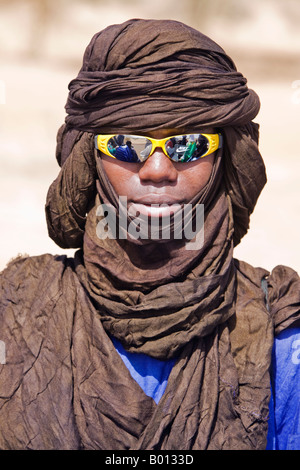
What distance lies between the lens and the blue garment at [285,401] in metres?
2.96

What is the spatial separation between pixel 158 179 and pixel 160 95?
27 centimetres

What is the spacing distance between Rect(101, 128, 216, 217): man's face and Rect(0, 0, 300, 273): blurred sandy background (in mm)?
4594

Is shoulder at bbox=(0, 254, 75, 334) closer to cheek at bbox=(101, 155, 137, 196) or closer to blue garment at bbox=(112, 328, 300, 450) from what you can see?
blue garment at bbox=(112, 328, 300, 450)

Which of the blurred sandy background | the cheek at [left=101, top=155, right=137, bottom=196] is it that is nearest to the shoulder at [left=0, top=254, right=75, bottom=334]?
the cheek at [left=101, top=155, right=137, bottom=196]

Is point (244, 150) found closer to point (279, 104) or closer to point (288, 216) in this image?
point (288, 216)

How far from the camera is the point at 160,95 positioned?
2840 millimetres

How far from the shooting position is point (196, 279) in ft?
9.46

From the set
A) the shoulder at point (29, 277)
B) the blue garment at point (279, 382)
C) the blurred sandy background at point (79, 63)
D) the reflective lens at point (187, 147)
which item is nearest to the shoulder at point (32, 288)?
the shoulder at point (29, 277)

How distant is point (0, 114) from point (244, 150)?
5.47 m

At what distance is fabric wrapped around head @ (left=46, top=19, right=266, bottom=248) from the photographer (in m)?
2.84

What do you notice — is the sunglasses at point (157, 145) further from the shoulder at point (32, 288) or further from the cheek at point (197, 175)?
the shoulder at point (32, 288)

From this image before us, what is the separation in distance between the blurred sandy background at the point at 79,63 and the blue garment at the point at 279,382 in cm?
453

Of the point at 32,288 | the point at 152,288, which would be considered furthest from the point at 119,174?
the point at 32,288
